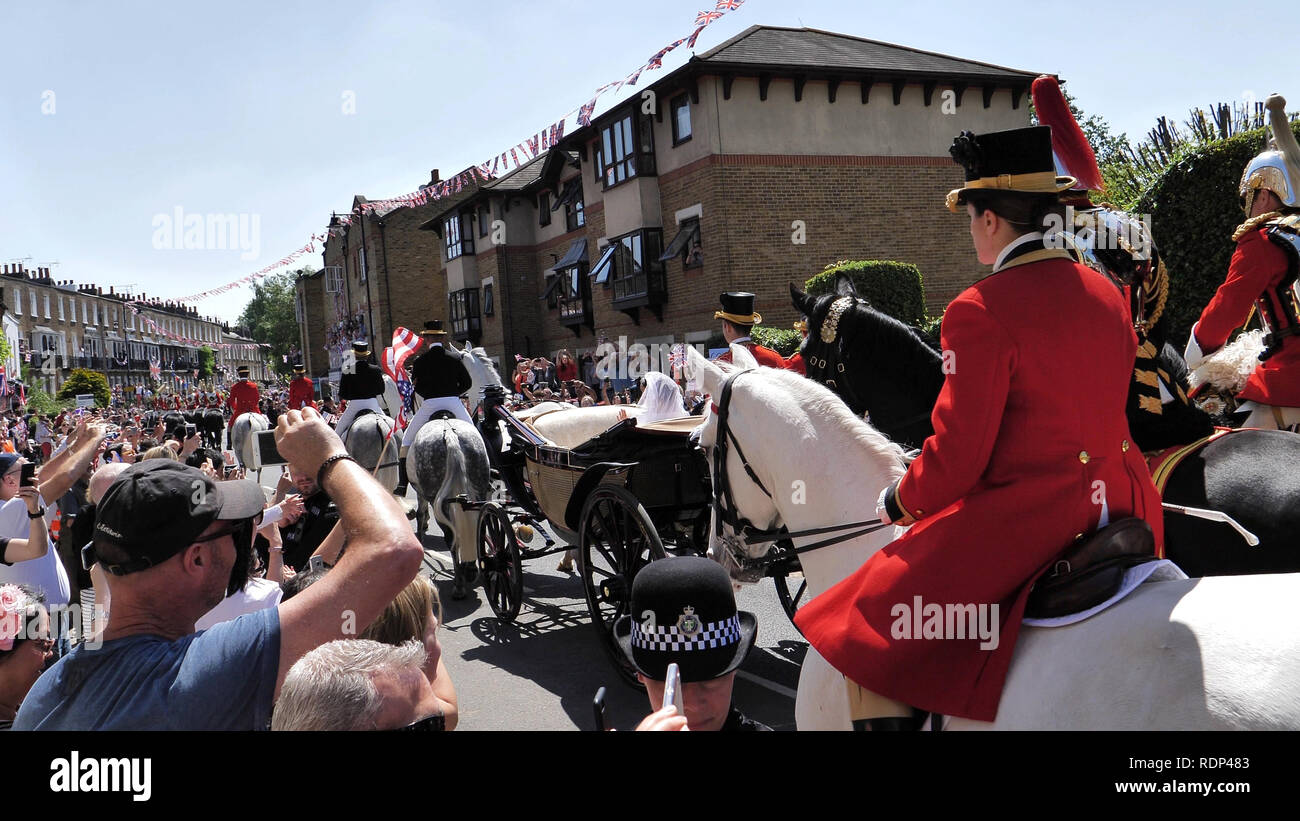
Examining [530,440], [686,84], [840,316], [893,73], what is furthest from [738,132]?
[840,316]

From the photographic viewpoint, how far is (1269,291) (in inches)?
169

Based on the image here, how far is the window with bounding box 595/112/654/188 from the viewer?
85.3 ft

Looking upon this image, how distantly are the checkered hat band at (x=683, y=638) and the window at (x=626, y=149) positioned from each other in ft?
82.2

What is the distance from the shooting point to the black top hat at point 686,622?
2.22 metres

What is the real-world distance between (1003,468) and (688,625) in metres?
0.97

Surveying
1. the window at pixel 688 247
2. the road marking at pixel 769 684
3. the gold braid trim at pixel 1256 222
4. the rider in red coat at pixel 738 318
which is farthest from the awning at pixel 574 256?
the gold braid trim at pixel 1256 222

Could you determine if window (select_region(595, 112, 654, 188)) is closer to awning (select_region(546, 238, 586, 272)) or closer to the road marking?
awning (select_region(546, 238, 586, 272))

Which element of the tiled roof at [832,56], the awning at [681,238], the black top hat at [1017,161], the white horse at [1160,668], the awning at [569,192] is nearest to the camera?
the white horse at [1160,668]

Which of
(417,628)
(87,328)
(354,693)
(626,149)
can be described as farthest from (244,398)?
(87,328)

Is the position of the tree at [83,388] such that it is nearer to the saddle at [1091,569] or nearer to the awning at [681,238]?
the awning at [681,238]

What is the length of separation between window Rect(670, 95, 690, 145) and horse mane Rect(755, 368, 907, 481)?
72.4ft

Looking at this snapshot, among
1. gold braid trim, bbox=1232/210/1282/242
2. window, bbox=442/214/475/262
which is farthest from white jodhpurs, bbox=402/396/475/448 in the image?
window, bbox=442/214/475/262

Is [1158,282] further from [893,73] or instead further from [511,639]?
[893,73]
